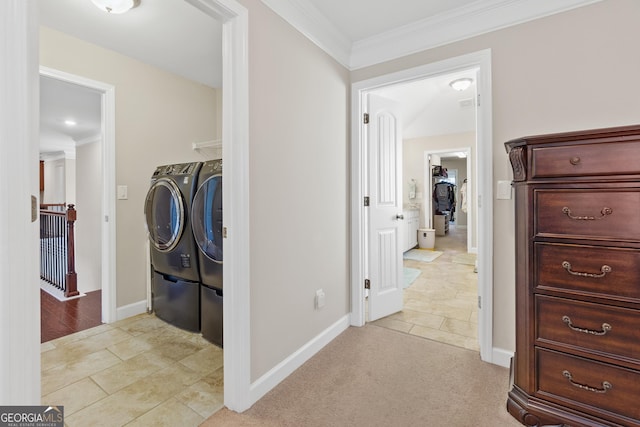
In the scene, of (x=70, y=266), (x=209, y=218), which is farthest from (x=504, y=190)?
(x=70, y=266)

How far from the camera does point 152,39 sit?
2.41 meters

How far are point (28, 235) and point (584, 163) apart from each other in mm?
2090

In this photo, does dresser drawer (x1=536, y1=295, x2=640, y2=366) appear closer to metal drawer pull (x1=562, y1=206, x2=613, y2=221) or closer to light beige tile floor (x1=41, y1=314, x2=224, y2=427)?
metal drawer pull (x1=562, y1=206, x2=613, y2=221)

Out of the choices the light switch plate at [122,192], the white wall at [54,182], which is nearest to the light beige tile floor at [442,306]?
the light switch plate at [122,192]

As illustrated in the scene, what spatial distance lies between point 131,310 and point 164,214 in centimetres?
101

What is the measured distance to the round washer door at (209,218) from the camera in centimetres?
214

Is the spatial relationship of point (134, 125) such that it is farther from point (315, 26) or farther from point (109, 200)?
point (315, 26)

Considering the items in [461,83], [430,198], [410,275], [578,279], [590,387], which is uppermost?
[461,83]

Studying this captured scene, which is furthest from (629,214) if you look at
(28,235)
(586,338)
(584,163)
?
(28,235)

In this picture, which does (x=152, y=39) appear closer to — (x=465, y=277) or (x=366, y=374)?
(x=366, y=374)

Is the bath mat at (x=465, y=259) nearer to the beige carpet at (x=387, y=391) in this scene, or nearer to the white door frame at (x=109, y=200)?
the beige carpet at (x=387, y=391)

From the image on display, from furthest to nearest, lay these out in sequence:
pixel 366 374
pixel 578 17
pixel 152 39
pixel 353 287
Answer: pixel 353 287 → pixel 152 39 → pixel 366 374 → pixel 578 17

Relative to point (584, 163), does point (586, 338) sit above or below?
below

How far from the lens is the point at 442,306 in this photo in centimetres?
305
